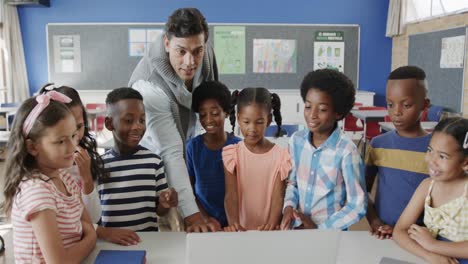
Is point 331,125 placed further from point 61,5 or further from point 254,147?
point 61,5

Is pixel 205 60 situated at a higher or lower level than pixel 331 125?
higher

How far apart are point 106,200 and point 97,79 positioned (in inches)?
217

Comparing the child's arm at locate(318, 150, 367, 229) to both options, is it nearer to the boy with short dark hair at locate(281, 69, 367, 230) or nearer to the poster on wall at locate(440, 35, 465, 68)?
the boy with short dark hair at locate(281, 69, 367, 230)

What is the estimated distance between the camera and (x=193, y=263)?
102cm

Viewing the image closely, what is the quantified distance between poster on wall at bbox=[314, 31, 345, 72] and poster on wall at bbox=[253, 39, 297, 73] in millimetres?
382

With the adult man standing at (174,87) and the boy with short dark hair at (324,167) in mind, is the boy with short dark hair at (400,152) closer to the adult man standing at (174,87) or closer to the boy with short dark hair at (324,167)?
the boy with short dark hair at (324,167)

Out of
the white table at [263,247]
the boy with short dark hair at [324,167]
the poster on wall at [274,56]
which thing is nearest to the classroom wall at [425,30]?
the poster on wall at [274,56]

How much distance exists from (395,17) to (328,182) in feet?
19.0

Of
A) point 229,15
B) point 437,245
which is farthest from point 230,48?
point 437,245

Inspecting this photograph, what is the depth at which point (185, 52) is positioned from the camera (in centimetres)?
155

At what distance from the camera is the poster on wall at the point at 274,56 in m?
6.53

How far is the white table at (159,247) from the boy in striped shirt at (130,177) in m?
0.17

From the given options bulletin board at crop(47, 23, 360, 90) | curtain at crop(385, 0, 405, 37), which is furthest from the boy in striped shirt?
curtain at crop(385, 0, 405, 37)

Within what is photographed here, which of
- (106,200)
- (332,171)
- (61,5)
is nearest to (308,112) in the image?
(332,171)
